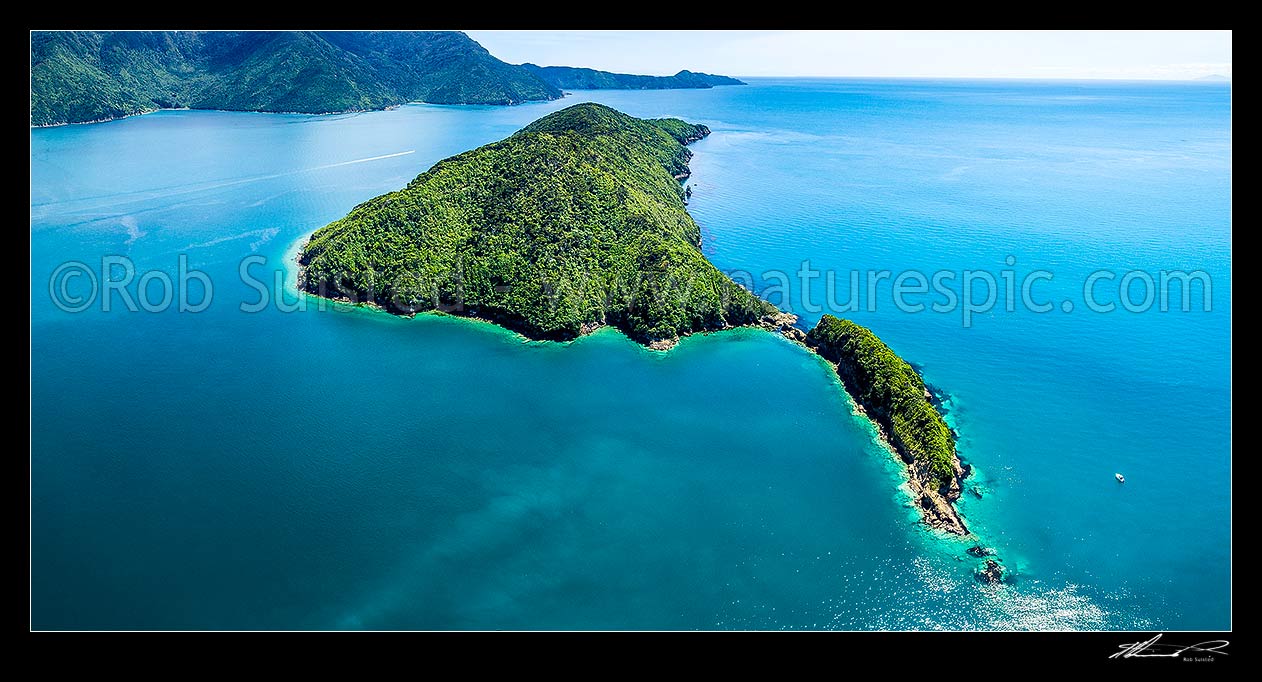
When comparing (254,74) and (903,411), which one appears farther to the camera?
(254,74)

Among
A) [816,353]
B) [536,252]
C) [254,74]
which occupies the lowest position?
[816,353]

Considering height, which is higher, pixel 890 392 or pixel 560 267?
pixel 560 267

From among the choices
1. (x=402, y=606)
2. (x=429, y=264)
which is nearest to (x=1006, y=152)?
(x=429, y=264)

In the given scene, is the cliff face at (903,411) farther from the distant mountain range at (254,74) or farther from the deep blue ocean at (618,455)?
the distant mountain range at (254,74)

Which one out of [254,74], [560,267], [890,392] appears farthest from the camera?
[254,74]
